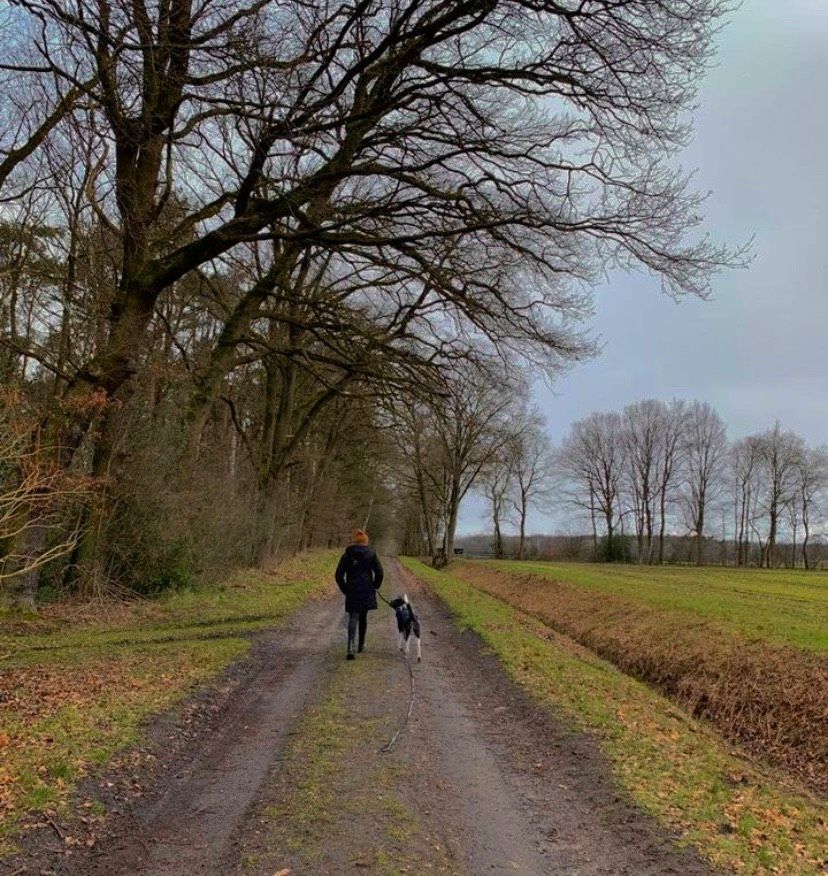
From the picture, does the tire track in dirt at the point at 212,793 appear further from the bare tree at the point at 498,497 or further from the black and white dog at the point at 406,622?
the bare tree at the point at 498,497

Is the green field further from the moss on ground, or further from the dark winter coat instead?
the moss on ground

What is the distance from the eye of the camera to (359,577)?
449 inches

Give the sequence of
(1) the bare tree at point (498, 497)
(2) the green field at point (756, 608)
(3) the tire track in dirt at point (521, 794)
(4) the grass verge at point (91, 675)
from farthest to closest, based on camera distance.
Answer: (1) the bare tree at point (498, 497) → (2) the green field at point (756, 608) → (4) the grass verge at point (91, 675) → (3) the tire track in dirt at point (521, 794)

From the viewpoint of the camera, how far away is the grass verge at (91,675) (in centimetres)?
527

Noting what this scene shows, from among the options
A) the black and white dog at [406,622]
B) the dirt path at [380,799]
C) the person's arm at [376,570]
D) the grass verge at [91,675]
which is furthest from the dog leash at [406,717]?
the grass verge at [91,675]

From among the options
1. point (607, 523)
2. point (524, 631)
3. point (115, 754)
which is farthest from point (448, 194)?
point (607, 523)

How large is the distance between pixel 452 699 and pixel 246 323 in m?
12.7

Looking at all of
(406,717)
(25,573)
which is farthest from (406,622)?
(25,573)

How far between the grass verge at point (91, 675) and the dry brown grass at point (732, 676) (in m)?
7.13

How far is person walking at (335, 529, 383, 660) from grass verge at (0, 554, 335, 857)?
174 centimetres

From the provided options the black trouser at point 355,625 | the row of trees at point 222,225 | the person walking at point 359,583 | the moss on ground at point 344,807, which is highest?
the row of trees at point 222,225

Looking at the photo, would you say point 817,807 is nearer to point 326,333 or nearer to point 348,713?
point 348,713

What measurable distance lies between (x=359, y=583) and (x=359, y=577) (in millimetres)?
97

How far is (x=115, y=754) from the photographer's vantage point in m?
5.85
